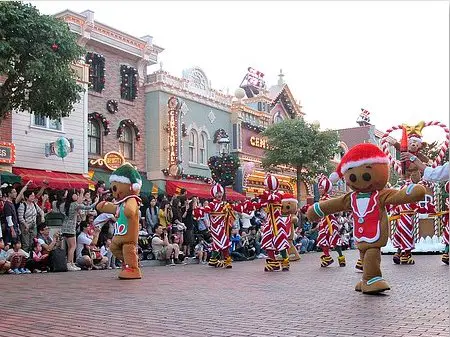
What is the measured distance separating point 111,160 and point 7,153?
230 inches

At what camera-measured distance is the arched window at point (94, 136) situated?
2381 centimetres

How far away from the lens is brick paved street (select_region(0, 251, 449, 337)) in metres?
5.73

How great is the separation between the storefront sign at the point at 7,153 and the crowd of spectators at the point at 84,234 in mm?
1625

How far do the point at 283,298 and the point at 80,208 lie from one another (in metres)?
7.60

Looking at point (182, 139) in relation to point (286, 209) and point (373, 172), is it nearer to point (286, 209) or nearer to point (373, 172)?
point (286, 209)

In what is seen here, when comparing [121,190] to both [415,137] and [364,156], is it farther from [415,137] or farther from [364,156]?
[415,137]

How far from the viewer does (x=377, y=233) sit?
344 inches

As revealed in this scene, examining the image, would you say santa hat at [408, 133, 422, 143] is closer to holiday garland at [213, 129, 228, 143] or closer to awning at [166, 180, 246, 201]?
awning at [166, 180, 246, 201]

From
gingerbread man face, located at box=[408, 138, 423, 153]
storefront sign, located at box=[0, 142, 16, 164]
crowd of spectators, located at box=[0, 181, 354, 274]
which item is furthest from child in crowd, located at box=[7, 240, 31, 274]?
gingerbread man face, located at box=[408, 138, 423, 153]

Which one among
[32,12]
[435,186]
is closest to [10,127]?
[32,12]

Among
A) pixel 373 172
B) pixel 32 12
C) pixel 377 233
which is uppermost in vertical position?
pixel 32 12

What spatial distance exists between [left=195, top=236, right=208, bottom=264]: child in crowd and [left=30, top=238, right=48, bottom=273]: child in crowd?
5.21 metres

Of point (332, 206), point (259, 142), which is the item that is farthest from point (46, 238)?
point (259, 142)

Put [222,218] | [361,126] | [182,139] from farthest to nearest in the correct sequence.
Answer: [361,126], [182,139], [222,218]
